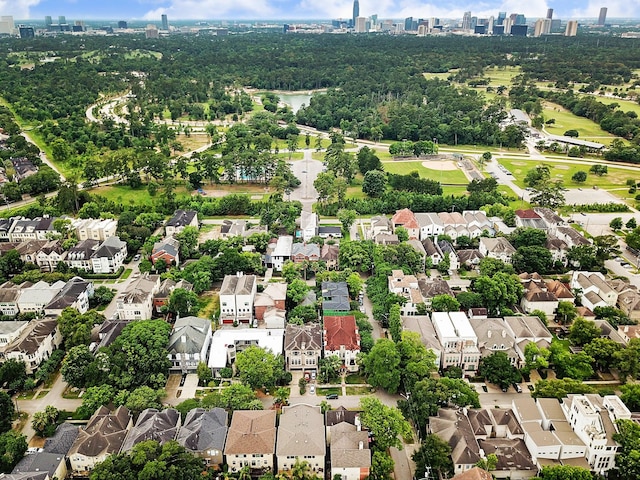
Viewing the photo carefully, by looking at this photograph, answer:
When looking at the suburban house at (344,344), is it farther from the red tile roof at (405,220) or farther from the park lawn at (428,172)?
the park lawn at (428,172)

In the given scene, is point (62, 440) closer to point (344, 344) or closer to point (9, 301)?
point (344, 344)

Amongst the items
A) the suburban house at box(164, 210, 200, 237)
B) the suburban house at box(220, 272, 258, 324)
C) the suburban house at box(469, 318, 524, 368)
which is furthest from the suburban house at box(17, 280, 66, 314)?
the suburban house at box(469, 318, 524, 368)

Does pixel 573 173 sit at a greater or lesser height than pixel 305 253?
greater

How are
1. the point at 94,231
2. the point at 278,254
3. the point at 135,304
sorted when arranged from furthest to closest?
the point at 94,231
the point at 278,254
the point at 135,304

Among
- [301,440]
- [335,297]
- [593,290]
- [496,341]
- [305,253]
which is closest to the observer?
[301,440]

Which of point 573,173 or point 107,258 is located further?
point 573,173

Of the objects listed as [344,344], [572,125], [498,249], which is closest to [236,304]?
[344,344]

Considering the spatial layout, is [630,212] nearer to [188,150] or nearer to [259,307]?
[259,307]
